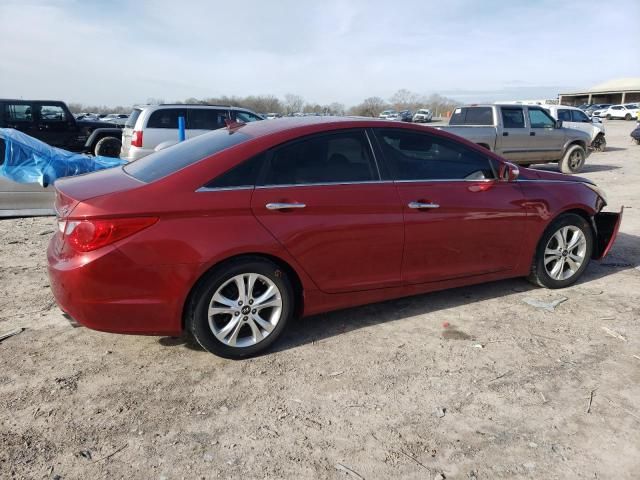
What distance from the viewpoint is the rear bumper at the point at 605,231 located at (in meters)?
5.05

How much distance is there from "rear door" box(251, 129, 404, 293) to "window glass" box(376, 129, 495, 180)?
0.18 meters

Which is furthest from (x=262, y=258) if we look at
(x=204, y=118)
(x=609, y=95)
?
(x=609, y=95)

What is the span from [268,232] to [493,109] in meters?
10.7

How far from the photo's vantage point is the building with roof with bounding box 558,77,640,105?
78.6m

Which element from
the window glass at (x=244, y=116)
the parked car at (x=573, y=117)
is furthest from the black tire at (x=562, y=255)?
the parked car at (x=573, y=117)

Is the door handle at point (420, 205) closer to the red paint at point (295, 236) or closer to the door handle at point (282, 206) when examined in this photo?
the red paint at point (295, 236)

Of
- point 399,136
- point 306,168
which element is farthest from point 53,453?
point 399,136

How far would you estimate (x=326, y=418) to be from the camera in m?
2.83

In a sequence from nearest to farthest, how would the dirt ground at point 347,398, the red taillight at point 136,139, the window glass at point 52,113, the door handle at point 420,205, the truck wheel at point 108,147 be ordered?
the dirt ground at point 347,398 < the door handle at point 420,205 < the red taillight at point 136,139 < the truck wheel at point 108,147 < the window glass at point 52,113

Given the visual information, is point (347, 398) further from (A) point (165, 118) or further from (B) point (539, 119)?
(B) point (539, 119)

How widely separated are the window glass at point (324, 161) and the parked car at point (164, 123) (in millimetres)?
8108

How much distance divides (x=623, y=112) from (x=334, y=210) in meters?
58.6

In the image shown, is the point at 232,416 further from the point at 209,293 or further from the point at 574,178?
the point at 574,178

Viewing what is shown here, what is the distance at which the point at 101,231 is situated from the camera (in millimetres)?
2986
